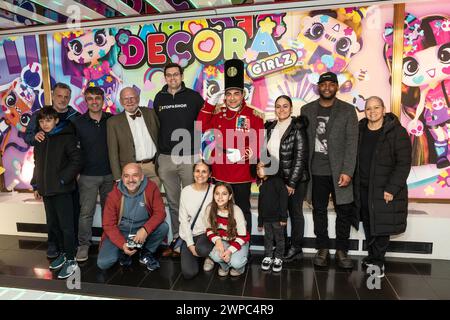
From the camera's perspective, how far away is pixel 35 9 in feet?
12.2

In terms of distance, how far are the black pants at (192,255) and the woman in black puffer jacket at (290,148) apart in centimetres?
90

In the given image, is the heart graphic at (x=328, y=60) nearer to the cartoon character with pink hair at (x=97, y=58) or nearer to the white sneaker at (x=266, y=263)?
the white sneaker at (x=266, y=263)

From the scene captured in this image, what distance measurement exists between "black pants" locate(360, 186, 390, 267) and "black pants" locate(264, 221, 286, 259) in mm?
763

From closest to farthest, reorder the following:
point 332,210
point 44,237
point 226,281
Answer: point 226,281, point 332,210, point 44,237

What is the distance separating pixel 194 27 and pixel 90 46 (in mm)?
1429

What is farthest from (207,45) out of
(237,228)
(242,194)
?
(237,228)

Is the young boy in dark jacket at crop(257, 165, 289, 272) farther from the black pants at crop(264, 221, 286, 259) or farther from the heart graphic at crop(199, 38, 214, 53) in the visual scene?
the heart graphic at crop(199, 38, 214, 53)

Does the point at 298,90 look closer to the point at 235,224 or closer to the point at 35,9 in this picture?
the point at 235,224

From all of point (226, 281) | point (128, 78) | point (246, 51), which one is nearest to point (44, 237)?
point (128, 78)

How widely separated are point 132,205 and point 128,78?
1.86 m

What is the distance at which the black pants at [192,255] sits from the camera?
2898 mm

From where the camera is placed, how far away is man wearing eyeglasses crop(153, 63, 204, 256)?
3.22m

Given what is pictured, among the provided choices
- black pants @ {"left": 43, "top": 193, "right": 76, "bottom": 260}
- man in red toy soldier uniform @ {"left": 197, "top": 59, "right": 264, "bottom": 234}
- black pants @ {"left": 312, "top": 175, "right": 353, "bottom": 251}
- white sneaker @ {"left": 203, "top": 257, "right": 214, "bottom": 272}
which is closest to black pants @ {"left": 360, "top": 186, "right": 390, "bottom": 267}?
black pants @ {"left": 312, "top": 175, "right": 353, "bottom": 251}

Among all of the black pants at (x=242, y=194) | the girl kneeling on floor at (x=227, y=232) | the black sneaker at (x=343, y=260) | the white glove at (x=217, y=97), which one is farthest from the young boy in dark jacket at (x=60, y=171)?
the black sneaker at (x=343, y=260)
